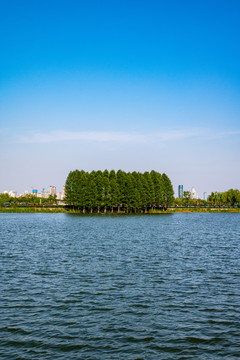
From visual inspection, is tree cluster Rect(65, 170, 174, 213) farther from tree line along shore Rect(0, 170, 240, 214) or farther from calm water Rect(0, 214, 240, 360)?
calm water Rect(0, 214, 240, 360)

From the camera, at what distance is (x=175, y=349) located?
47.7 ft

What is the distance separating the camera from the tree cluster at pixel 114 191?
170 metres

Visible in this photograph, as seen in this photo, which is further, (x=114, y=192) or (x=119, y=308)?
(x=114, y=192)

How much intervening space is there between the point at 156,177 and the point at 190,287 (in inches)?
6443

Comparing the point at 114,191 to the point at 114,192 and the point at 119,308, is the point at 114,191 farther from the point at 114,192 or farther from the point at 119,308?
the point at 119,308

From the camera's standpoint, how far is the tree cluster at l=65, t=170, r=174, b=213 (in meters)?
170

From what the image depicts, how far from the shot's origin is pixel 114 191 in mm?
170000

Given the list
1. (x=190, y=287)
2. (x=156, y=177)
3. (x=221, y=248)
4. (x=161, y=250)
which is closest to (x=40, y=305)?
(x=190, y=287)

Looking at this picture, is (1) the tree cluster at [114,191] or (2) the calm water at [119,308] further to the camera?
(1) the tree cluster at [114,191]

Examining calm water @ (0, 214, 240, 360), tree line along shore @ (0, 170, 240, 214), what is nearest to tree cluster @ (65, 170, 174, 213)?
tree line along shore @ (0, 170, 240, 214)

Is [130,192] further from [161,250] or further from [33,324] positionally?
[33,324]

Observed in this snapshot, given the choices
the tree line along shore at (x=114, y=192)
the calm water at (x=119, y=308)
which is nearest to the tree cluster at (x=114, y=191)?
the tree line along shore at (x=114, y=192)

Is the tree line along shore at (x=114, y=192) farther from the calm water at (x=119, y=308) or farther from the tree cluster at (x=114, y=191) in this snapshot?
the calm water at (x=119, y=308)

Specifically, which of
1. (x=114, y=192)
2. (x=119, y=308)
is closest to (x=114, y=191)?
(x=114, y=192)
